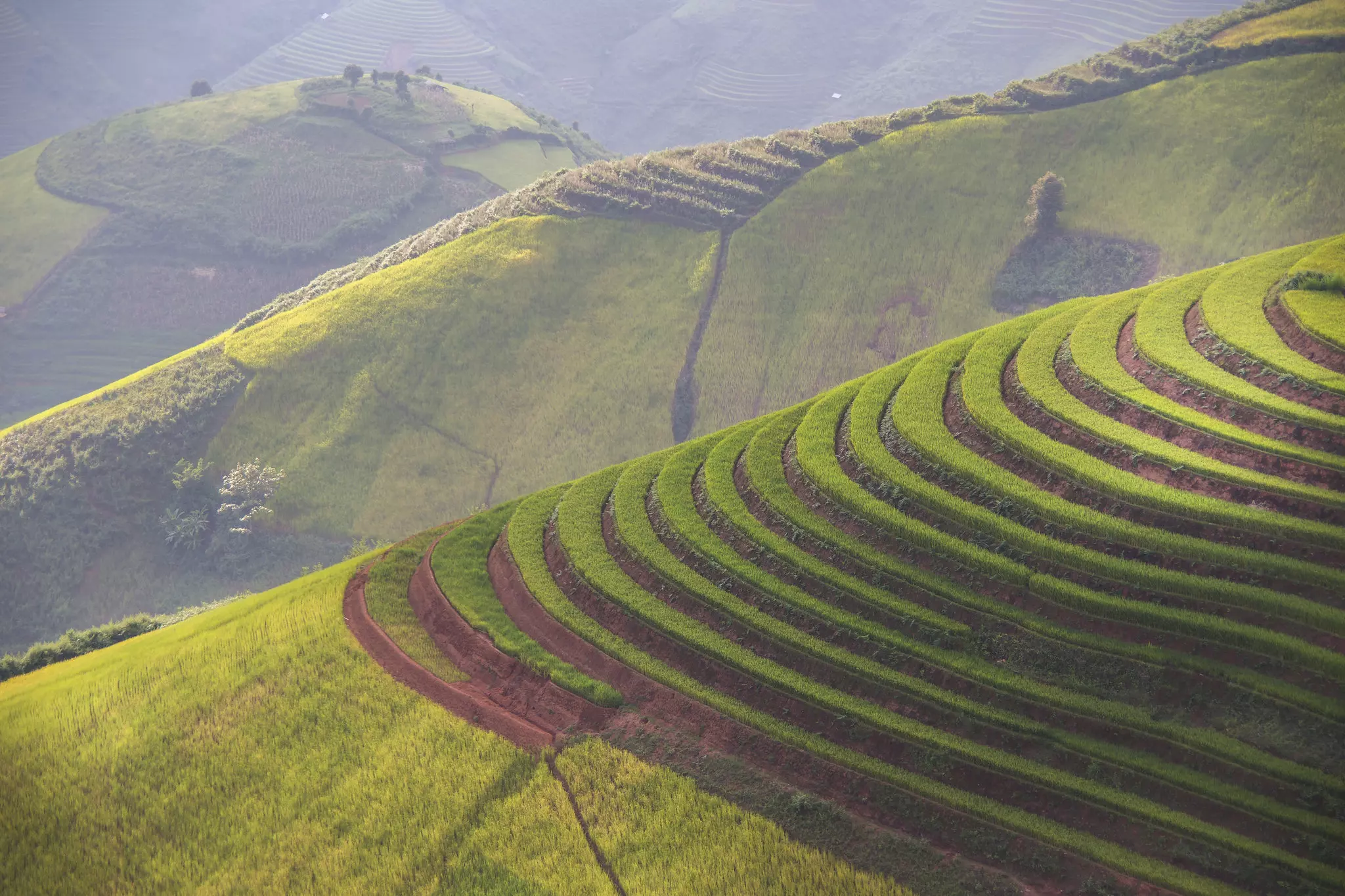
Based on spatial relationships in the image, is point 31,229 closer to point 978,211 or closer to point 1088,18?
point 978,211

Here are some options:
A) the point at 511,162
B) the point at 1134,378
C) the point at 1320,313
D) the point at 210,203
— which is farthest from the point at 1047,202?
the point at 210,203

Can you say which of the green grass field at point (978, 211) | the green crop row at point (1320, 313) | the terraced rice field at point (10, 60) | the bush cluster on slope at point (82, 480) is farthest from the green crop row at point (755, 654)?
the terraced rice field at point (10, 60)

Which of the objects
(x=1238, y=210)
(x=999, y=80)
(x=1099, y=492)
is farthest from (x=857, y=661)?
(x=999, y=80)

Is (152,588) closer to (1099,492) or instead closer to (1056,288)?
(1099,492)

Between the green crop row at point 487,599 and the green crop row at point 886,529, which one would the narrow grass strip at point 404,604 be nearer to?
the green crop row at point 487,599

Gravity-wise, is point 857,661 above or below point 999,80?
below

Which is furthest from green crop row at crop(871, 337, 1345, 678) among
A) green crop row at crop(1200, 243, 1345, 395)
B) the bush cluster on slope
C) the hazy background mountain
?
the hazy background mountain
